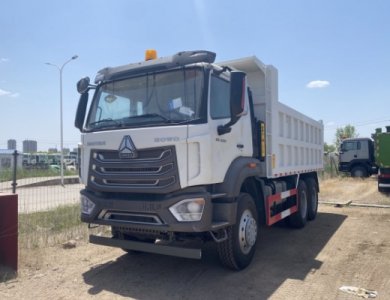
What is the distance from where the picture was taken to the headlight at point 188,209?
172 inches

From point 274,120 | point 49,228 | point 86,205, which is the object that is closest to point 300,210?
point 274,120

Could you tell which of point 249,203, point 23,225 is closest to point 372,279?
point 249,203

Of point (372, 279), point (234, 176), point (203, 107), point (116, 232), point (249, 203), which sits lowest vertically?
point (372, 279)

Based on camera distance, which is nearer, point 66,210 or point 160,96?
point 160,96

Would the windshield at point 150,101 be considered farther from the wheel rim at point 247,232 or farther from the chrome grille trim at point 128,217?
the wheel rim at point 247,232

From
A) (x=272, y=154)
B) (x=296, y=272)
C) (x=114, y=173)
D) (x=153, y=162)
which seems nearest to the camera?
(x=153, y=162)

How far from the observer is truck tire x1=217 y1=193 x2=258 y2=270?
4.97 meters

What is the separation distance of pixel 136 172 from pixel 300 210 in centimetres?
489

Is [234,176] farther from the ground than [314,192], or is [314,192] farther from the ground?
[234,176]

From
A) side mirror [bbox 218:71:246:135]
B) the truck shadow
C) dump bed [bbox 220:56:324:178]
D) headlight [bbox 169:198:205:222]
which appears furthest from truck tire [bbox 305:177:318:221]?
headlight [bbox 169:198:205:222]

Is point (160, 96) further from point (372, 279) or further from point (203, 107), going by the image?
point (372, 279)

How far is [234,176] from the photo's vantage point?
491 centimetres

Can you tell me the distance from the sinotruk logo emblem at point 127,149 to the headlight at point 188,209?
0.85m

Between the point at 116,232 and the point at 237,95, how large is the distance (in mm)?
2631
